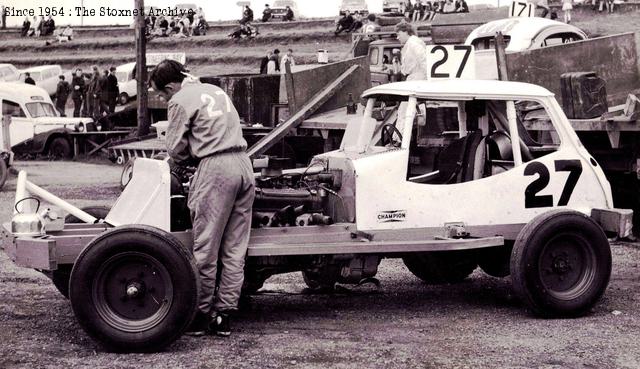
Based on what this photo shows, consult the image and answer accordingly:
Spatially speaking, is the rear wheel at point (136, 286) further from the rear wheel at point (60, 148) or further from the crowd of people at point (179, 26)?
the crowd of people at point (179, 26)

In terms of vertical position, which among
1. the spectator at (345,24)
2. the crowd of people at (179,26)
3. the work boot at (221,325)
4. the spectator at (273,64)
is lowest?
the work boot at (221,325)

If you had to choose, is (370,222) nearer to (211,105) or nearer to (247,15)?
(211,105)

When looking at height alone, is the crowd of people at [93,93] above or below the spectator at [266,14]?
below

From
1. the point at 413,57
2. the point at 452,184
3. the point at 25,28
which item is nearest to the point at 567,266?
the point at 452,184

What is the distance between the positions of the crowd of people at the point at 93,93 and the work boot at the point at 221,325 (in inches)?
1045

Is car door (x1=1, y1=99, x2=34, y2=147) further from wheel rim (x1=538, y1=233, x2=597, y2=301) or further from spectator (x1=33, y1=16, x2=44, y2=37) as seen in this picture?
spectator (x1=33, y1=16, x2=44, y2=37)

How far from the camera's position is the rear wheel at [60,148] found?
26.7 meters

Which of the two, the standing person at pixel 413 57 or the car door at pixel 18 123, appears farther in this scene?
the car door at pixel 18 123

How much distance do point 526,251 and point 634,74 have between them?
6.16 m

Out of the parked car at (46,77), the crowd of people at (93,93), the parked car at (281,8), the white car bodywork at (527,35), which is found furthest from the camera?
the parked car at (281,8)

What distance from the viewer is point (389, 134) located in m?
8.03

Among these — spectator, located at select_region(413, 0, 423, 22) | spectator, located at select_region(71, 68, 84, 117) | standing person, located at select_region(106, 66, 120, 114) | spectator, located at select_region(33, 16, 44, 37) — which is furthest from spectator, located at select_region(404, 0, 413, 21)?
spectator, located at select_region(33, 16, 44, 37)

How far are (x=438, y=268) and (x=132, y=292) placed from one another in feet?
10.4

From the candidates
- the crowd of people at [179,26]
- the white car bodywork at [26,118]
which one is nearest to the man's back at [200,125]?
the white car bodywork at [26,118]
